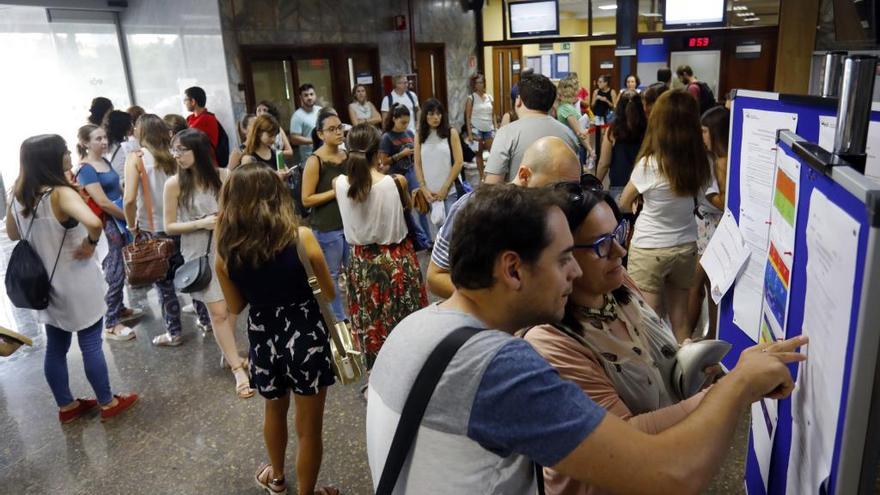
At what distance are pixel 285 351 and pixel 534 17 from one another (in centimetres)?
1019

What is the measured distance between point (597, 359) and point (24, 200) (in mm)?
3160

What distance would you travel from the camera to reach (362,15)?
392 inches

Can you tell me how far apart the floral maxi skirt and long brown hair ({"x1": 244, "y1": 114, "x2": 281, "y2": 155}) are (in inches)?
67.6

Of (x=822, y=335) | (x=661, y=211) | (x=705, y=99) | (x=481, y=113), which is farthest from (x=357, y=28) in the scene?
(x=822, y=335)

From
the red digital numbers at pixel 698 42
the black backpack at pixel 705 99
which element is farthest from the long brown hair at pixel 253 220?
the red digital numbers at pixel 698 42

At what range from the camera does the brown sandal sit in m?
2.74

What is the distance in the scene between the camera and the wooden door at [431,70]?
38.6 feet

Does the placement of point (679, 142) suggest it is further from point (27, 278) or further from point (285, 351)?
point (27, 278)

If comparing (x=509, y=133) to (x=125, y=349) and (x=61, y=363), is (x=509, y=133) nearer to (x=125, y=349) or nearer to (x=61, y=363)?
(x=61, y=363)

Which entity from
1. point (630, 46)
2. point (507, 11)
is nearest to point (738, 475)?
point (630, 46)

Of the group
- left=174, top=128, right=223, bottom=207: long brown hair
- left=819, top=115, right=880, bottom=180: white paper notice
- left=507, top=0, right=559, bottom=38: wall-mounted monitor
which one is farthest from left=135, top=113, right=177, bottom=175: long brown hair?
left=507, top=0, right=559, bottom=38: wall-mounted monitor

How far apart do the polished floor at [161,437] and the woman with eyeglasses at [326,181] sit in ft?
2.95

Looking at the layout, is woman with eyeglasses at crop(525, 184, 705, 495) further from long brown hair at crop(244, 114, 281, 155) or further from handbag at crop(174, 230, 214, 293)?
long brown hair at crop(244, 114, 281, 155)

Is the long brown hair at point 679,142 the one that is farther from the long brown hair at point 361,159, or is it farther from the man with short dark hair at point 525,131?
the long brown hair at point 361,159
